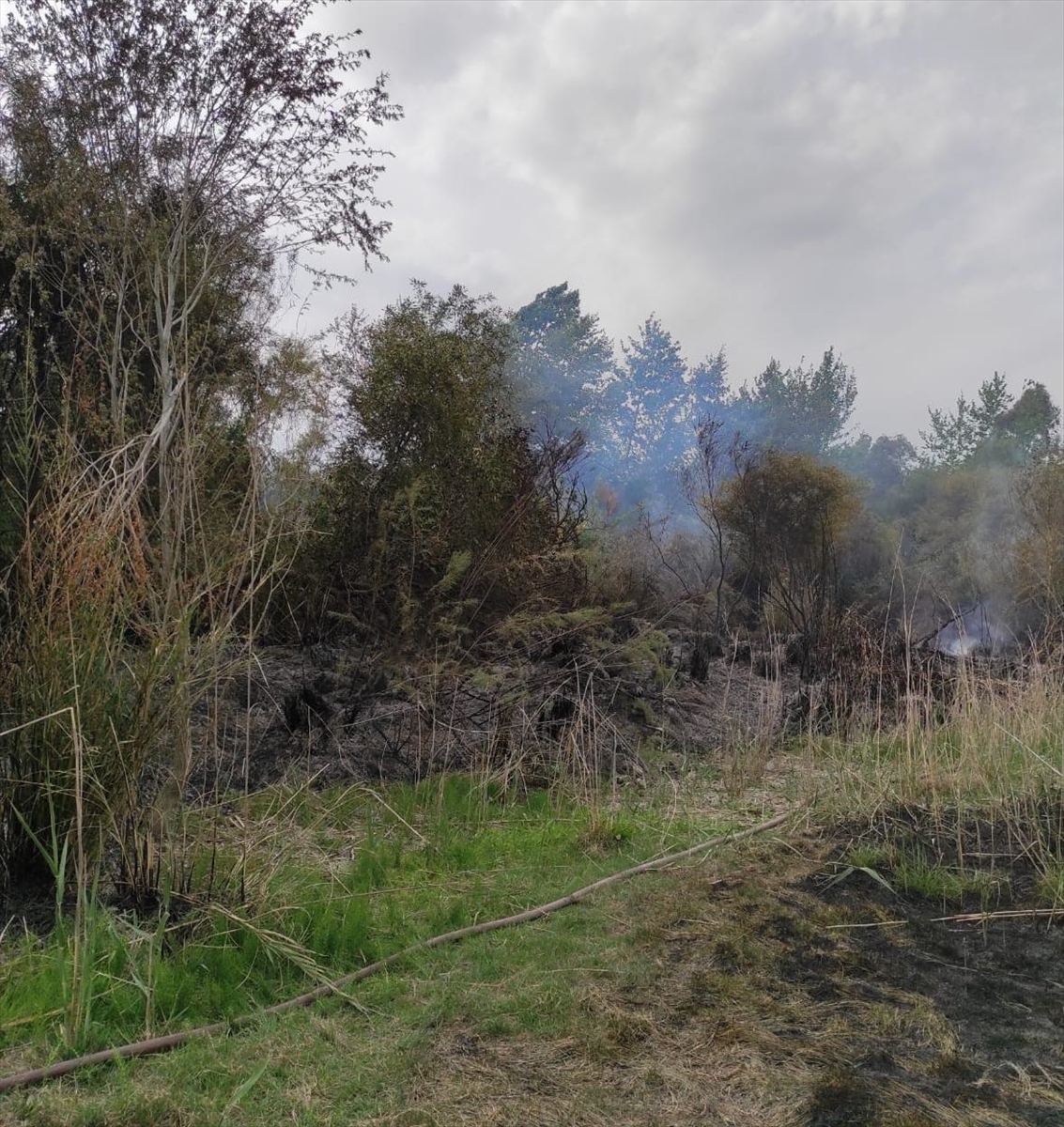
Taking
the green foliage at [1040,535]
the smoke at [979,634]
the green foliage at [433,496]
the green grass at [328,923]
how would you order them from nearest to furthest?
the green grass at [328,923]
the green foliage at [433,496]
the green foliage at [1040,535]
the smoke at [979,634]

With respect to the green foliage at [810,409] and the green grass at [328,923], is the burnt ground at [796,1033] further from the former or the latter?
the green foliage at [810,409]

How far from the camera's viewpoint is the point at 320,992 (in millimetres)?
2705

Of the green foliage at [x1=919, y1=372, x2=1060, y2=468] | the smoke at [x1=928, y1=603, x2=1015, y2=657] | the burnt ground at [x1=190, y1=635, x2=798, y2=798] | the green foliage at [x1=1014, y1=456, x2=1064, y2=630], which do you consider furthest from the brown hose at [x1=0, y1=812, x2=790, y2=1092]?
the green foliage at [x1=919, y1=372, x2=1060, y2=468]

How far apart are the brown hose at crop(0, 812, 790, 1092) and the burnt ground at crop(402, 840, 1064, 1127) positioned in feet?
1.02

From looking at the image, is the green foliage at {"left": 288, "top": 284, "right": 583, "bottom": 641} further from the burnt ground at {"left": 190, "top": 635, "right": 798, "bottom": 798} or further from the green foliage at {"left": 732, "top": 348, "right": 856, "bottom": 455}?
the green foliage at {"left": 732, "top": 348, "right": 856, "bottom": 455}

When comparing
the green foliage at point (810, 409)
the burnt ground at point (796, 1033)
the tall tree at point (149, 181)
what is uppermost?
the green foliage at point (810, 409)

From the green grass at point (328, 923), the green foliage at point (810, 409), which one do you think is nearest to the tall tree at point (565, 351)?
the green foliage at point (810, 409)

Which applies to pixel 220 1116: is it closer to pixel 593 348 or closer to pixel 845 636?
pixel 845 636

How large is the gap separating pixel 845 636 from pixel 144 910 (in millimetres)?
6528

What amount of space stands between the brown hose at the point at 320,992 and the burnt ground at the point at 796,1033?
0.31m

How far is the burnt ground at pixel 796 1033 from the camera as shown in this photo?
84.8 inches

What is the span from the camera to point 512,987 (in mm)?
2809

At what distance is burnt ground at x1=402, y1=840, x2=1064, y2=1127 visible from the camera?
7.07ft

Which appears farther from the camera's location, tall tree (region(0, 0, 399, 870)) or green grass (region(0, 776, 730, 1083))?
→ tall tree (region(0, 0, 399, 870))
